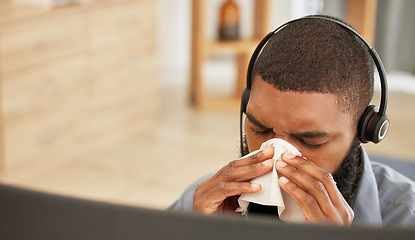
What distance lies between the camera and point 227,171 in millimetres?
904

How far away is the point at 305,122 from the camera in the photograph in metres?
0.95

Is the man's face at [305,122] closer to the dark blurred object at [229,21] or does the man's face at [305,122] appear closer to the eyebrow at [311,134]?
the eyebrow at [311,134]

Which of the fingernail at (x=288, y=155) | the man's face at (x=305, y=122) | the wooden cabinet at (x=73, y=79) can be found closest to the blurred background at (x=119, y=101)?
the wooden cabinet at (x=73, y=79)

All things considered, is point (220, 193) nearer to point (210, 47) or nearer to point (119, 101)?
point (119, 101)

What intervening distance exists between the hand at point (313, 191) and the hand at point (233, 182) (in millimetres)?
30

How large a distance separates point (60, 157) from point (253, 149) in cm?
202

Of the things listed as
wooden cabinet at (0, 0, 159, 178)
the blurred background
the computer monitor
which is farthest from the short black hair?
wooden cabinet at (0, 0, 159, 178)

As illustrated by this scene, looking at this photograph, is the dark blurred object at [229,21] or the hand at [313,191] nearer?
the hand at [313,191]

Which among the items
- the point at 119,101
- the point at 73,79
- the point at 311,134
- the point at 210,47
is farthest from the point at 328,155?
the point at 210,47

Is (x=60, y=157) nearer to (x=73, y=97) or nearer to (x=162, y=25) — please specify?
(x=73, y=97)

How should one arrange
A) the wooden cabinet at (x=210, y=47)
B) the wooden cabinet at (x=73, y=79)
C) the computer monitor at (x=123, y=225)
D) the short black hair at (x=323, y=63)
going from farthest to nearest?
the wooden cabinet at (x=210, y=47)
the wooden cabinet at (x=73, y=79)
the short black hair at (x=323, y=63)
the computer monitor at (x=123, y=225)

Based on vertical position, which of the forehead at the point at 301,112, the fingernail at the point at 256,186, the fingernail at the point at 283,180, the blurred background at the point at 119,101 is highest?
the forehead at the point at 301,112

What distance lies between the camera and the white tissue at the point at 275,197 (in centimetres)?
87

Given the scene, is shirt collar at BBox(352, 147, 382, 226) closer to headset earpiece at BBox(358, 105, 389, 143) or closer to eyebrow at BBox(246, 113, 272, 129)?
headset earpiece at BBox(358, 105, 389, 143)
